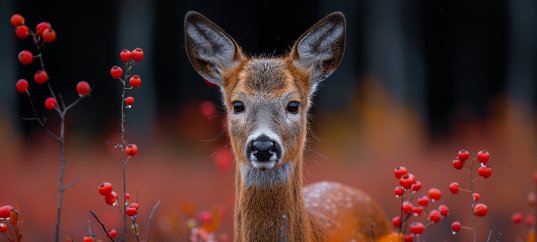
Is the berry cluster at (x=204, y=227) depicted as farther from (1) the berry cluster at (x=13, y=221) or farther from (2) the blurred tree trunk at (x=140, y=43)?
(2) the blurred tree trunk at (x=140, y=43)

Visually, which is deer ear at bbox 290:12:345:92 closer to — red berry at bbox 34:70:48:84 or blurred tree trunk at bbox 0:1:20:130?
red berry at bbox 34:70:48:84

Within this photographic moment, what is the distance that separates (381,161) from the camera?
1330 centimetres

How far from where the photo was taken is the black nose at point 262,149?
4.77m

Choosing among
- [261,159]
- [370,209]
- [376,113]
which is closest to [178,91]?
[376,113]

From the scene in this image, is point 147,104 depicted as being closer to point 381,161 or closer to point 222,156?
point 381,161

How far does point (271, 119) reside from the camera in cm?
507

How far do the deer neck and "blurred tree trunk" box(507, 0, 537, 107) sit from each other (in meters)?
13.8

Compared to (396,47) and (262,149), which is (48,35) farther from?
(396,47)

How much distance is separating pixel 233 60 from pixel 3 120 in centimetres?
1051

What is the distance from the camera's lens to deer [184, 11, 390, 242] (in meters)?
5.00

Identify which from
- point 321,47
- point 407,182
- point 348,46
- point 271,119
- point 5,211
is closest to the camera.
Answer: point 5,211

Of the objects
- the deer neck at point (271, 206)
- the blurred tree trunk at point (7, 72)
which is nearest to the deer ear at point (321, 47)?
the deer neck at point (271, 206)

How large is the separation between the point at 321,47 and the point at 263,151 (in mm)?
1009

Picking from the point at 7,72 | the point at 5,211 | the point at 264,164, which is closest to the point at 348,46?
the point at 7,72
